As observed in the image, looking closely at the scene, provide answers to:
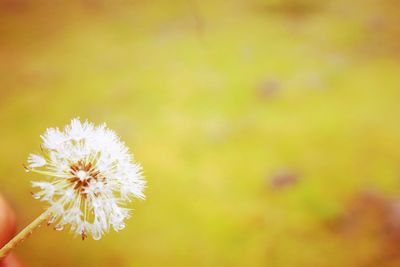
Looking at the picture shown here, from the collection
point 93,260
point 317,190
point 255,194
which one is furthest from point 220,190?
point 93,260

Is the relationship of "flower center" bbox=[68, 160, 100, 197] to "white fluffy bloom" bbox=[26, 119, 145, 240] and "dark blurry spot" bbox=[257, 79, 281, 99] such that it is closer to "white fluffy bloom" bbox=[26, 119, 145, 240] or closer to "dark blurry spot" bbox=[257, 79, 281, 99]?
"white fluffy bloom" bbox=[26, 119, 145, 240]

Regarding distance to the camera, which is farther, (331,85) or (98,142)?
(331,85)

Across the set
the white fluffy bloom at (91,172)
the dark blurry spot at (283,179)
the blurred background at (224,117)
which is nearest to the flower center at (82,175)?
the white fluffy bloom at (91,172)

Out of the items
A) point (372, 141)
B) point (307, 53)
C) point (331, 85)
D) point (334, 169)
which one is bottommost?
point (334, 169)

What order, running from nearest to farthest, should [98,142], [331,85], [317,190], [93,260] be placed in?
1. [98,142]
2. [93,260]
3. [317,190]
4. [331,85]

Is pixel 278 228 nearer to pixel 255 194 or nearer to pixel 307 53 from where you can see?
pixel 255 194

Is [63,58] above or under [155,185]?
above

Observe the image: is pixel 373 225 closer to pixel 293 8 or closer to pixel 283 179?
pixel 283 179

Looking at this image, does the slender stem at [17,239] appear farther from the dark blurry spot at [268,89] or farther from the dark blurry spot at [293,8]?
the dark blurry spot at [293,8]
